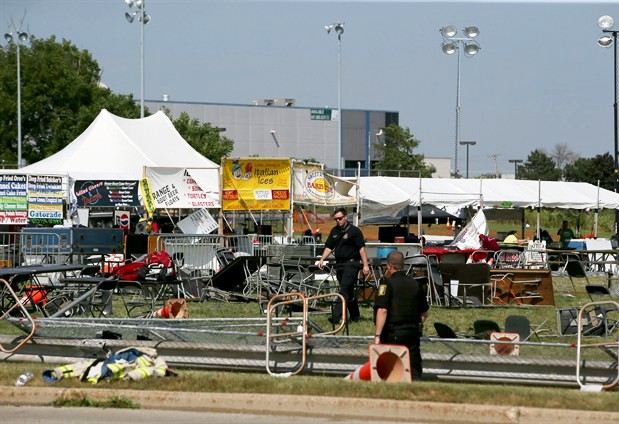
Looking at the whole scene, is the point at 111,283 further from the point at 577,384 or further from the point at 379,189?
the point at 379,189

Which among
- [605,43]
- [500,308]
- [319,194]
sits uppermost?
[605,43]

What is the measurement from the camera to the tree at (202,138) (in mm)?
61422

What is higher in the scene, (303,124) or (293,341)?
(303,124)

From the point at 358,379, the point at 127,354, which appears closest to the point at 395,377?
the point at 358,379

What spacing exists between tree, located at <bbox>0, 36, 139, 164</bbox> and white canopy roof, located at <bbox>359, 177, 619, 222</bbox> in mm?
27771

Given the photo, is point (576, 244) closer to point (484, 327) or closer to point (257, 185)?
point (257, 185)

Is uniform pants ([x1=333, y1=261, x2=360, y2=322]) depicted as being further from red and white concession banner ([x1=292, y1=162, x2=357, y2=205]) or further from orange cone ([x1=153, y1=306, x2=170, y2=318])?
red and white concession banner ([x1=292, y1=162, x2=357, y2=205])

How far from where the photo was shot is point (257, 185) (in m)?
23.9

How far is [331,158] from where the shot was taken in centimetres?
9762

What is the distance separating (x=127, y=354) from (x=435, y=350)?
10.9 ft

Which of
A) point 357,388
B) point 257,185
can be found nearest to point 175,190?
point 257,185

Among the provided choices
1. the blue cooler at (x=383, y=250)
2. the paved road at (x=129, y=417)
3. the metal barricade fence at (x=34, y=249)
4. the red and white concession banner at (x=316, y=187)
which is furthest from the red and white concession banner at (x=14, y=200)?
the paved road at (x=129, y=417)

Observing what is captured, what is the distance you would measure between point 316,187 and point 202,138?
40586mm

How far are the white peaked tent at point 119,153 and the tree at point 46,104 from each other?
2299 cm
